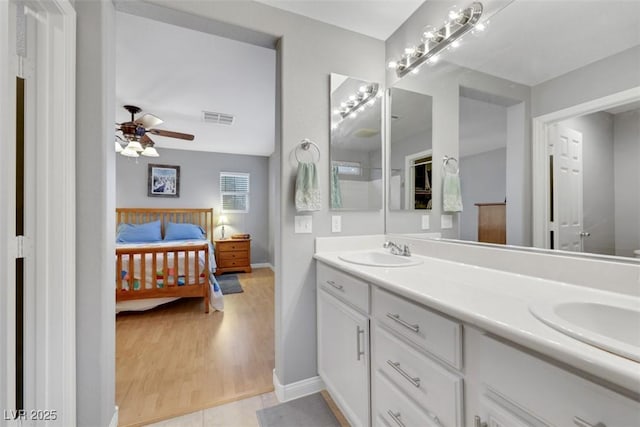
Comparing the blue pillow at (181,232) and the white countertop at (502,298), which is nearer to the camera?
the white countertop at (502,298)

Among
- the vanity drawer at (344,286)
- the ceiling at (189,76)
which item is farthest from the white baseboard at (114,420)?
the ceiling at (189,76)

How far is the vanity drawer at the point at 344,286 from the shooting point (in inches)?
48.8

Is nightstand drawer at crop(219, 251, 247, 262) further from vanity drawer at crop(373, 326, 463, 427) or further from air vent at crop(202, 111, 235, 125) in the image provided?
vanity drawer at crop(373, 326, 463, 427)

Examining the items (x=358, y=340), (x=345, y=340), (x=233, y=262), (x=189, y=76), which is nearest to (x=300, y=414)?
(x=345, y=340)

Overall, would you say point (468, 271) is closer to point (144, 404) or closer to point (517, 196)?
point (517, 196)

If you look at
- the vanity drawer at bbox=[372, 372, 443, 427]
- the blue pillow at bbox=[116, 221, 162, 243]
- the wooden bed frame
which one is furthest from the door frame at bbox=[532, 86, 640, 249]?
the blue pillow at bbox=[116, 221, 162, 243]

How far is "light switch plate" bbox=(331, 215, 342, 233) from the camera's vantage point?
184 centimetres

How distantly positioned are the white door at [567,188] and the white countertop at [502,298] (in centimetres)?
19

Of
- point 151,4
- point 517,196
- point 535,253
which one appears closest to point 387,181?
point 517,196

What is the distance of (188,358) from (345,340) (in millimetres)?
1512

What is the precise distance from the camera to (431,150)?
172 centimetres

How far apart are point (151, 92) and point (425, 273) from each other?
3.16 meters

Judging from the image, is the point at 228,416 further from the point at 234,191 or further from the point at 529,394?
the point at 234,191

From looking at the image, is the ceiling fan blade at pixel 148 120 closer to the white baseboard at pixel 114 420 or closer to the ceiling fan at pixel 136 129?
the ceiling fan at pixel 136 129
